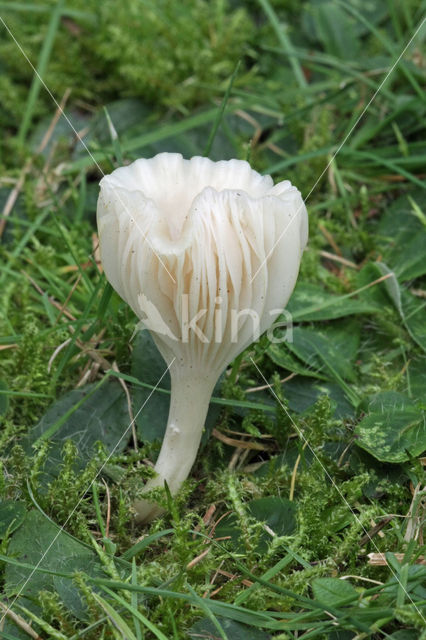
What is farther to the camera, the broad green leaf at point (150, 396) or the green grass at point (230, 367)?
the broad green leaf at point (150, 396)

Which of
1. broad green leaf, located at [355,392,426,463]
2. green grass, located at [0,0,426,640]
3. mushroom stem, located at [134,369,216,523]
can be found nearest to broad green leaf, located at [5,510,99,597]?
green grass, located at [0,0,426,640]

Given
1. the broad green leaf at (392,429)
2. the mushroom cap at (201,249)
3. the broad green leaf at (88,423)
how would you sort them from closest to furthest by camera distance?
1. the mushroom cap at (201,249)
2. the broad green leaf at (392,429)
3. the broad green leaf at (88,423)

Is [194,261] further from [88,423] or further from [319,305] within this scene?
[319,305]

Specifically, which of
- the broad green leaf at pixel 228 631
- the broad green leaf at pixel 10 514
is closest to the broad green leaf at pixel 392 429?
the broad green leaf at pixel 228 631

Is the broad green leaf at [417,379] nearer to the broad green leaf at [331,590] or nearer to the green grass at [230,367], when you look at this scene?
the green grass at [230,367]

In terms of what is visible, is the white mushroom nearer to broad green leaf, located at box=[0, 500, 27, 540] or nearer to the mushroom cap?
the mushroom cap

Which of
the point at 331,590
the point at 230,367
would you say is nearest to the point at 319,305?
the point at 230,367
